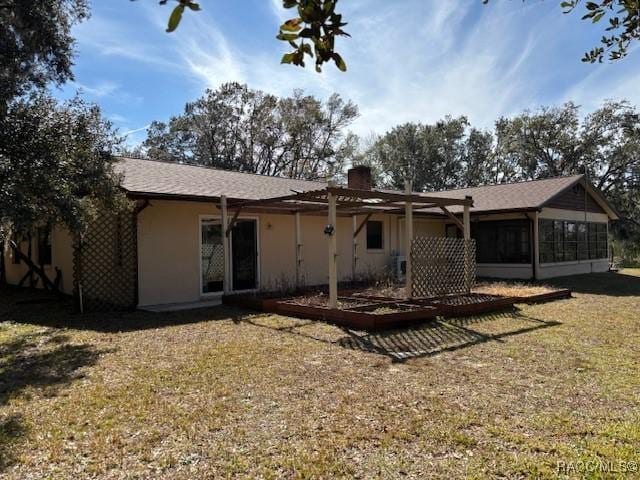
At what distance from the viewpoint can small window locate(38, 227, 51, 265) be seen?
12.1m

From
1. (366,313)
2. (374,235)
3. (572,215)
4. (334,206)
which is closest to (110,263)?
(334,206)

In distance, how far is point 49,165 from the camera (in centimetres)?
693

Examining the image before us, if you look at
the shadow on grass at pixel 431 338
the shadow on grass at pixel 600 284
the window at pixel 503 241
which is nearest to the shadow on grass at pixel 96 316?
the shadow on grass at pixel 431 338

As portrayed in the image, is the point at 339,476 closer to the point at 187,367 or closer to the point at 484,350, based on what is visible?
the point at 187,367

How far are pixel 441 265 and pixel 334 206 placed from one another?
3.04 m

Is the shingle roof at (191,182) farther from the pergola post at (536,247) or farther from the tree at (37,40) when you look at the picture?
the pergola post at (536,247)

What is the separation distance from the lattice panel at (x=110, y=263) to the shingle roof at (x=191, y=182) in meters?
0.87

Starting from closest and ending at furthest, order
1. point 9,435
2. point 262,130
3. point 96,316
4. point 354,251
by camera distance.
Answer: point 9,435, point 96,316, point 354,251, point 262,130

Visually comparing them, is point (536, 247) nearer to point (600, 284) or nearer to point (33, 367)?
point (600, 284)

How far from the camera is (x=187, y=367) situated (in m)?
5.32

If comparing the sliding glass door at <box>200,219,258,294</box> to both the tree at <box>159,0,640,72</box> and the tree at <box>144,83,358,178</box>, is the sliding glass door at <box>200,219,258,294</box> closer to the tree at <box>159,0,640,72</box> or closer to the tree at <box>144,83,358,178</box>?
the tree at <box>159,0,640,72</box>

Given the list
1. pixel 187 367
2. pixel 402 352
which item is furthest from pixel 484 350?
pixel 187 367

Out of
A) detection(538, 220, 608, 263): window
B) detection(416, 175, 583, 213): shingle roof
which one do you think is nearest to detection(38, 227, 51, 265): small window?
detection(416, 175, 583, 213): shingle roof

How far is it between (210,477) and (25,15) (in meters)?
9.83
